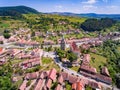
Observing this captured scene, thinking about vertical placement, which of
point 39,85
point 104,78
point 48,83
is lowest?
point 104,78

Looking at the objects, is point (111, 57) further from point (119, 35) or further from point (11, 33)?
point (11, 33)

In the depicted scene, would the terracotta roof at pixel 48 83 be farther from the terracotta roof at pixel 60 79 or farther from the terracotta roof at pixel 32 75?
the terracotta roof at pixel 32 75

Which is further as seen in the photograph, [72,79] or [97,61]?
[97,61]

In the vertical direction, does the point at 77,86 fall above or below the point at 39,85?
above

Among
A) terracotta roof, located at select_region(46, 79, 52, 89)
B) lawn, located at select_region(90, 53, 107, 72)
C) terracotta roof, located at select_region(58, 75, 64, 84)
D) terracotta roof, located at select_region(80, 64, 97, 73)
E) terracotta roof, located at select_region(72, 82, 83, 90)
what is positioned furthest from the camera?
lawn, located at select_region(90, 53, 107, 72)

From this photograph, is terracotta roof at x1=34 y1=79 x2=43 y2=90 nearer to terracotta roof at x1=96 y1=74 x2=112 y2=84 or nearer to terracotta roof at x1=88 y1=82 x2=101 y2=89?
terracotta roof at x1=88 y1=82 x2=101 y2=89

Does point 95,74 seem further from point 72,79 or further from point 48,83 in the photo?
point 48,83

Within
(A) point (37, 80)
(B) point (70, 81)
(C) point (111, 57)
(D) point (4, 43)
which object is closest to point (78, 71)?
(B) point (70, 81)

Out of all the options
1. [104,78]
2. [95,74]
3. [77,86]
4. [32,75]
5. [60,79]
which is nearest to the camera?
[77,86]

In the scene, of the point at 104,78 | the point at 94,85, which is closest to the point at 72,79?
the point at 94,85

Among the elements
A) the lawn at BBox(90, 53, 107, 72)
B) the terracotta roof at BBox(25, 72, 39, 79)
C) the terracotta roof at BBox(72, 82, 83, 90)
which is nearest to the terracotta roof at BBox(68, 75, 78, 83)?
the terracotta roof at BBox(72, 82, 83, 90)

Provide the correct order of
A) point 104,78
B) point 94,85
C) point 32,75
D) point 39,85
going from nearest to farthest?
point 39,85 → point 94,85 → point 32,75 → point 104,78
